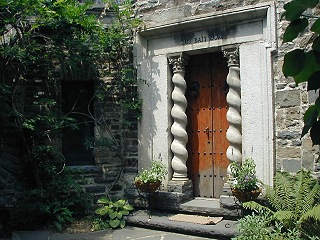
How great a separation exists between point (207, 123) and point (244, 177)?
4.80 ft

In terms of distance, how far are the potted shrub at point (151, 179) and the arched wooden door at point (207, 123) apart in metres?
0.71

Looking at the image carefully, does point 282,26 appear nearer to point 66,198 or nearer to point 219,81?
point 219,81

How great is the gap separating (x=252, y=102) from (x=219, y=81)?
0.87m

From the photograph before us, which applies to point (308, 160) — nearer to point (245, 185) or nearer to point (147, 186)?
point (245, 185)

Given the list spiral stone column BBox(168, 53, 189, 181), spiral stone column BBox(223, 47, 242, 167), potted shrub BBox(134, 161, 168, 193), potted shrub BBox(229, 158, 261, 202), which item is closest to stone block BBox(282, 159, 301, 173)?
potted shrub BBox(229, 158, 261, 202)

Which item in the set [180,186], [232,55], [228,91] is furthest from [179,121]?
[232,55]

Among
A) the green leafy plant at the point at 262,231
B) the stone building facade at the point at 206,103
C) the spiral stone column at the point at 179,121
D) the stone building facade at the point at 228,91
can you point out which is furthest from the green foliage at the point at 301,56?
the spiral stone column at the point at 179,121

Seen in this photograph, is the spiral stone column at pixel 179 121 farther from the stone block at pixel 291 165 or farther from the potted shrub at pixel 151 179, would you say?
the stone block at pixel 291 165

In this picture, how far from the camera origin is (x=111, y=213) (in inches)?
230

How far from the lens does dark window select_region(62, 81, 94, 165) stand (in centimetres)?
661

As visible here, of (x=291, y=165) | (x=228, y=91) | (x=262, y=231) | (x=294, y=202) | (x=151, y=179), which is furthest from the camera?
(x=228, y=91)

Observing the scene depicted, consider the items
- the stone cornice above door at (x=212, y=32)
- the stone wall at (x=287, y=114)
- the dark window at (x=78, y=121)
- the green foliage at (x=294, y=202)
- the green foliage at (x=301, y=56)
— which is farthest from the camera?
the dark window at (x=78, y=121)

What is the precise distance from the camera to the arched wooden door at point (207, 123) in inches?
241

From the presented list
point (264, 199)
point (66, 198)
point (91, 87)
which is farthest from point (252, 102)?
point (66, 198)
